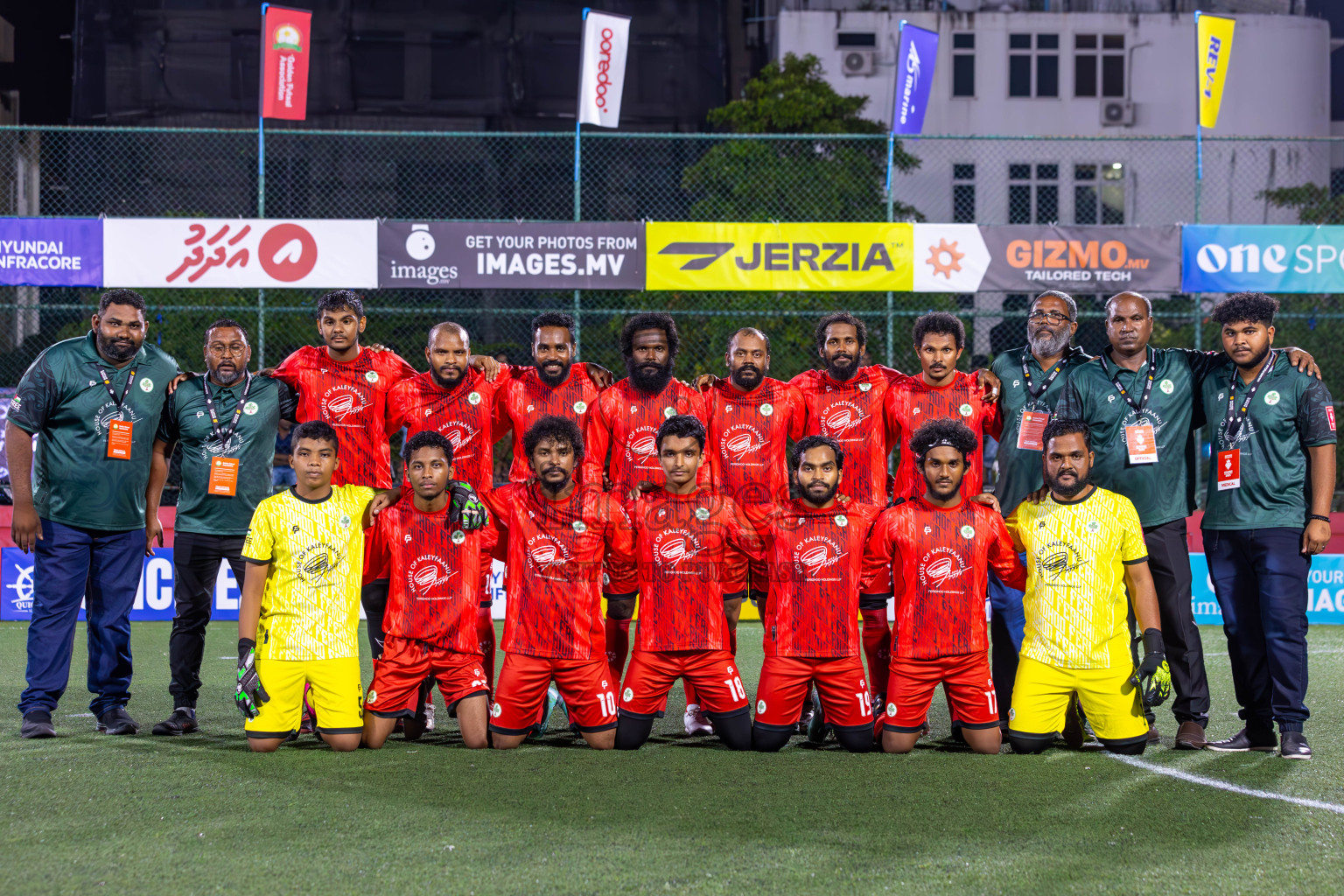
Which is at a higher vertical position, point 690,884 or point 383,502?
point 383,502

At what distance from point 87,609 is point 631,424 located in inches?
105

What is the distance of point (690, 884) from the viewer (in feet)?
11.6

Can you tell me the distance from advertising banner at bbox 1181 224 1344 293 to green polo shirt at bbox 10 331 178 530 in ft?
30.8

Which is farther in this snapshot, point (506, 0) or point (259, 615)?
point (506, 0)

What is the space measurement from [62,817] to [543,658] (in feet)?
6.67

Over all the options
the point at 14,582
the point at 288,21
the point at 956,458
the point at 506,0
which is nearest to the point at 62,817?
the point at 956,458

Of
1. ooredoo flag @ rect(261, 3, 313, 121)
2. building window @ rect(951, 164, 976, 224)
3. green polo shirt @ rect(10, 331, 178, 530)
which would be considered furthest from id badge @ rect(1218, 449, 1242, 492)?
building window @ rect(951, 164, 976, 224)

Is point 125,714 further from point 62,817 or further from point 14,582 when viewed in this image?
point 14,582

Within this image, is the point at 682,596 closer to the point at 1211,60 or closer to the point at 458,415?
the point at 458,415

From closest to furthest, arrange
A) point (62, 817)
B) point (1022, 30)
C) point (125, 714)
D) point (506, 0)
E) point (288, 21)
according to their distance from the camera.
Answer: point (62, 817)
point (125, 714)
point (288, 21)
point (506, 0)
point (1022, 30)

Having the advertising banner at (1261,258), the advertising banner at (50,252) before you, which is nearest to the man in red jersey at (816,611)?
the advertising banner at (1261,258)

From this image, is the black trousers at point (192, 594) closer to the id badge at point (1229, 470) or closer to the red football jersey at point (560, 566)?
the red football jersey at point (560, 566)

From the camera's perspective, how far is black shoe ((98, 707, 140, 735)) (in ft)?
19.1

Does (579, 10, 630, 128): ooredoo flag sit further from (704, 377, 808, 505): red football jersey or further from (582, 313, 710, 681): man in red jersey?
(704, 377, 808, 505): red football jersey
